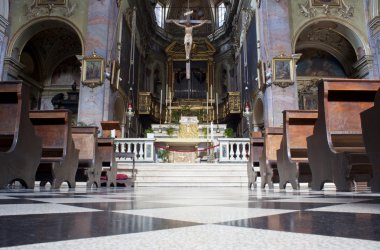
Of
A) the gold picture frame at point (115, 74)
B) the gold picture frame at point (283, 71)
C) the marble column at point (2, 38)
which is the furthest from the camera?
the gold picture frame at point (115, 74)

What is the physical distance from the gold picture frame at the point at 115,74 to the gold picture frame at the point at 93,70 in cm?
47

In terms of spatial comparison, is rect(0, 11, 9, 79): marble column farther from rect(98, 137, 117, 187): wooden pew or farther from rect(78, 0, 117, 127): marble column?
rect(98, 137, 117, 187): wooden pew

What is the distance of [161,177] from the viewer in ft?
21.5

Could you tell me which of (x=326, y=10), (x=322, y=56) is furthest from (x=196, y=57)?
(x=326, y=10)

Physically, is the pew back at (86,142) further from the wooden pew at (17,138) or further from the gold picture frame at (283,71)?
the gold picture frame at (283,71)

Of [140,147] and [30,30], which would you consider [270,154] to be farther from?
[30,30]

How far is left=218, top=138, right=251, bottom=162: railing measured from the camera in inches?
340

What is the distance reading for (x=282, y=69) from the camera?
9773mm

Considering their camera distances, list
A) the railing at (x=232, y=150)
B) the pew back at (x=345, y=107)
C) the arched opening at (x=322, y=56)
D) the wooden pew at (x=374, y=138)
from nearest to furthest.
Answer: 1. the wooden pew at (x=374, y=138)
2. the pew back at (x=345, y=107)
3. the railing at (x=232, y=150)
4. the arched opening at (x=322, y=56)

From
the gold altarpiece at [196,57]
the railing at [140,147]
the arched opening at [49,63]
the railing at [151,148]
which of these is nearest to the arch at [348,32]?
the railing at [151,148]

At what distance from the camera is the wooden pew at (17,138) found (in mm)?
2967

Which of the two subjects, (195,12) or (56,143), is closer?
(56,143)

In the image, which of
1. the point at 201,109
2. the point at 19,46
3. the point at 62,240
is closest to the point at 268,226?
the point at 62,240

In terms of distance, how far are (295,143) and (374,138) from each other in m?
2.05
